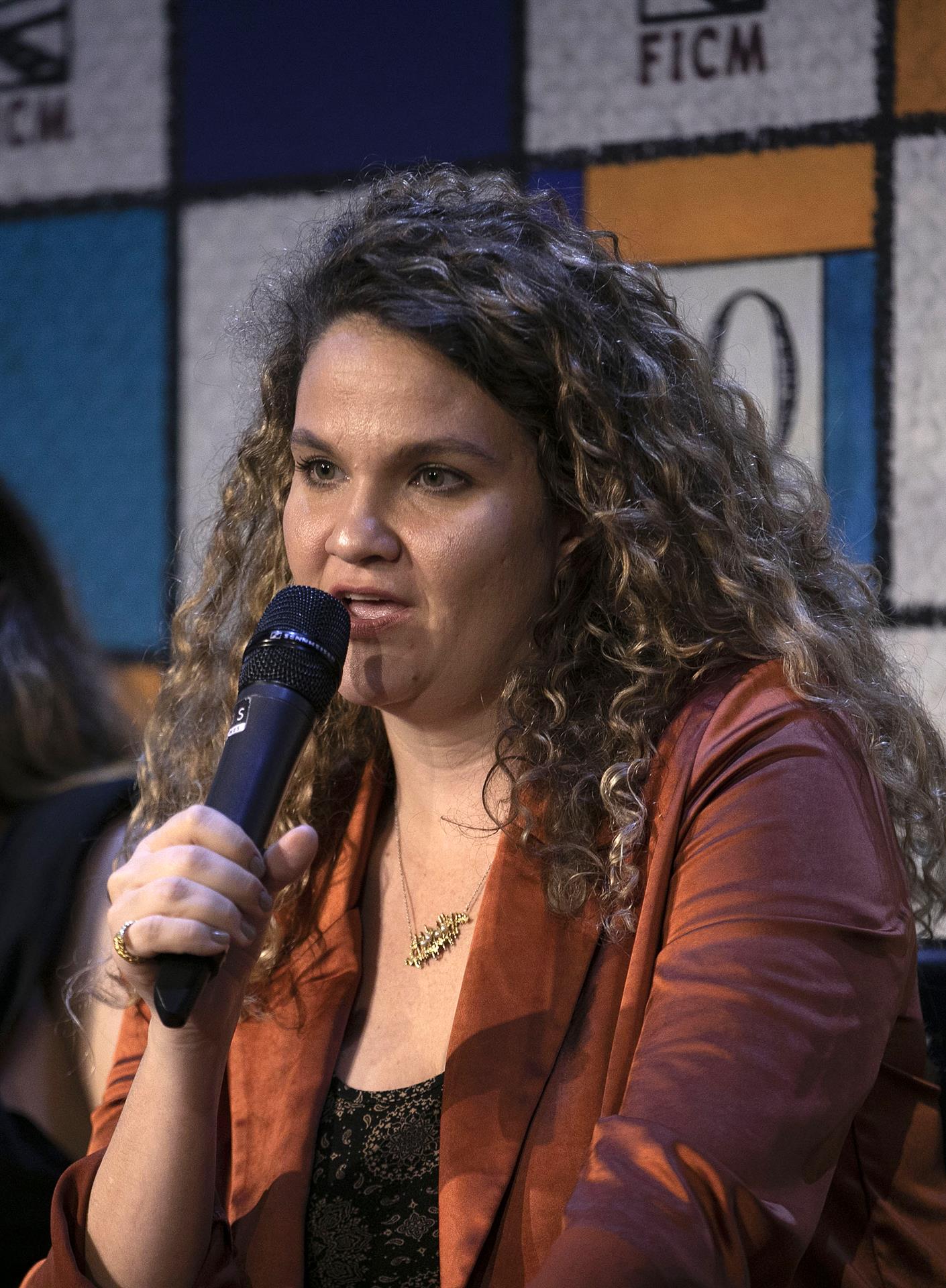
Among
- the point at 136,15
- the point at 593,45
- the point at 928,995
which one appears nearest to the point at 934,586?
the point at 928,995

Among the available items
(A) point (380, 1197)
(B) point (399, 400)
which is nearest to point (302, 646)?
(B) point (399, 400)

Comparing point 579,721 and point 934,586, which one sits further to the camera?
point 934,586

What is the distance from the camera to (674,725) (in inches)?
52.4

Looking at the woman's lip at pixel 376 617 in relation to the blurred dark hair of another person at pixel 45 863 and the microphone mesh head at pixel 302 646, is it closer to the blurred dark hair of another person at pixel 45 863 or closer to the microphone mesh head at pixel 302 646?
the microphone mesh head at pixel 302 646

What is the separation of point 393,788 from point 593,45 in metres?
1.21

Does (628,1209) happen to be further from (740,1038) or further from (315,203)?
(315,203)

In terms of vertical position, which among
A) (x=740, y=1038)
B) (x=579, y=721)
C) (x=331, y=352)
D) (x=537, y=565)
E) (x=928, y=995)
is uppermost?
(x=331, y=352)

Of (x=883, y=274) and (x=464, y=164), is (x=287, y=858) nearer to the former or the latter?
(x=883, y=274)

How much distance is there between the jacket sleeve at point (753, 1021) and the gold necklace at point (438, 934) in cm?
25

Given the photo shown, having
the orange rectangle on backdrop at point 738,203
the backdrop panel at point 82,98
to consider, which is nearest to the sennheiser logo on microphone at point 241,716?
the orange rectangle on backdrop at point 738,203

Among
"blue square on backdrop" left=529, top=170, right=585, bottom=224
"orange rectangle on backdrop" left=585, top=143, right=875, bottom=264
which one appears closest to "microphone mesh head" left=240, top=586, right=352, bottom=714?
"orange rectangle on backdrop" left=585, top=143, right=875, bottom=264

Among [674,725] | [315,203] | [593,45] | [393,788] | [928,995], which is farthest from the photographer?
[315,203]

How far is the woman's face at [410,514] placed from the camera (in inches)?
50.4

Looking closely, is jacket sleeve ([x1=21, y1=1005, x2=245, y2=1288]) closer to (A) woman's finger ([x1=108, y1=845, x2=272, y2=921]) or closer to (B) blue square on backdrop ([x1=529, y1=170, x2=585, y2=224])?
(A) woman's finger ([x1=108, y1=845, x2=272, y2=921])
